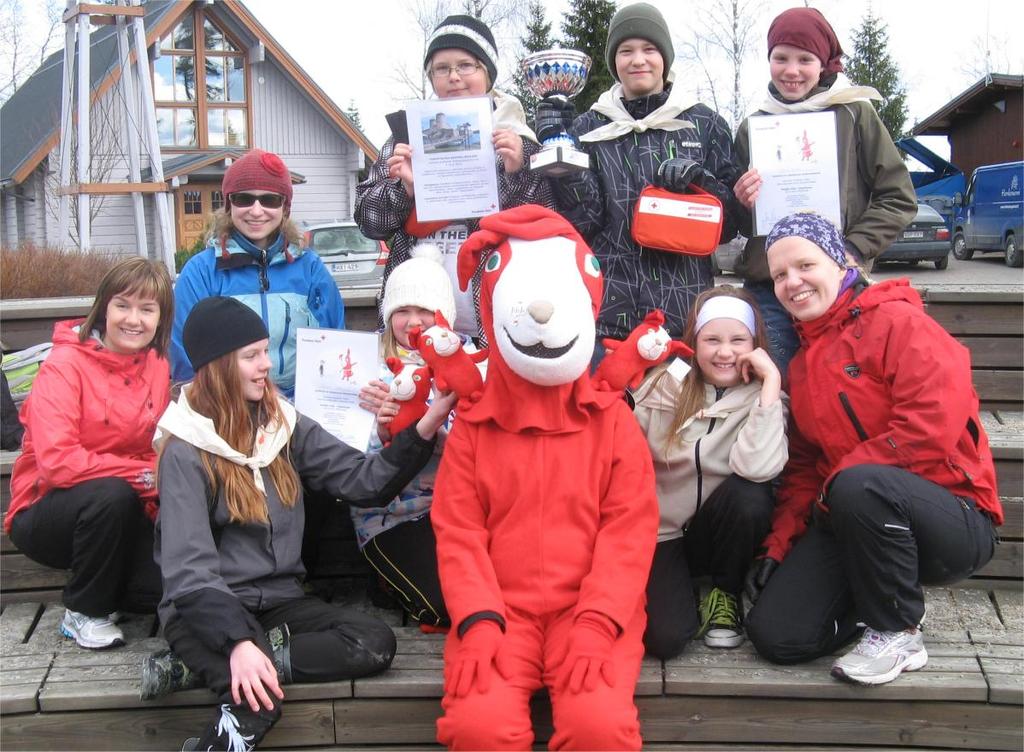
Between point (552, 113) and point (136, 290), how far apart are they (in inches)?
60.3

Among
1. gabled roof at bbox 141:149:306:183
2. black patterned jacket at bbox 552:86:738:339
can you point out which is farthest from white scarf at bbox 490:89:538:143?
gabled roof at bbox 141:149:306:183

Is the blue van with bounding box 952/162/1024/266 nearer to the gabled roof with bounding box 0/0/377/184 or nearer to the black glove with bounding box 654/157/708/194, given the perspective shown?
the gabled roof with bounding box 0/0/377/184

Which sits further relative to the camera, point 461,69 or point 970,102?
point 970,102

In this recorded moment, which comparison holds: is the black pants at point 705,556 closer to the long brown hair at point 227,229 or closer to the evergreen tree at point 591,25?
the long brown hair at point 227,229

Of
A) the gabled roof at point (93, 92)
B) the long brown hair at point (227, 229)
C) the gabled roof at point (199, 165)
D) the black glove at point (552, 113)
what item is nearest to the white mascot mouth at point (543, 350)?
the black glove at point (552, 113)

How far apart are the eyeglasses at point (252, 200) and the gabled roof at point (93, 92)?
16.0m

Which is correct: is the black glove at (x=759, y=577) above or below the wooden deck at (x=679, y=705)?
above

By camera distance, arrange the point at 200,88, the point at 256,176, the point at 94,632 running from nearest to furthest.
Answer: the point at 94,632 → the point at 256,176 → the point at 200,88

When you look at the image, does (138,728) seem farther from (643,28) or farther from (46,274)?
(46,274)

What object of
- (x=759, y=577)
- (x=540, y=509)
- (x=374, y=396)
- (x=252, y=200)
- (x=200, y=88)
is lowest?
(x=759, y=577)

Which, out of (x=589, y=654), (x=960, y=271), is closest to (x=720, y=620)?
(x=589, y=654)

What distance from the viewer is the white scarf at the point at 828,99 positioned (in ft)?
11.5

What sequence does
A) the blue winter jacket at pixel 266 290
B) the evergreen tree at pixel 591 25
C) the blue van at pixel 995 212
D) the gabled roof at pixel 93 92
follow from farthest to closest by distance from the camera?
the gabled roof at pixel 93 92 → the blue van at pixel 995 212 → the evergreen tree at pixel 591 25 → the blue winter jacket at pixel 266 290

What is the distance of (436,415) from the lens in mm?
3066
